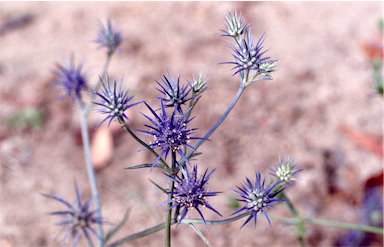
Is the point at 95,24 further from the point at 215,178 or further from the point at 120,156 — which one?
the point at 215,178

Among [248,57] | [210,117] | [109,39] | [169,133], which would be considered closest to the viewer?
[169,133]

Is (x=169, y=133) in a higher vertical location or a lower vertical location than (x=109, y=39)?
lower

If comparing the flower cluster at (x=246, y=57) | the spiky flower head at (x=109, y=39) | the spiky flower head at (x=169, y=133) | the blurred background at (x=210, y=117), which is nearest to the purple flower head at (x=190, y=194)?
the spiky flower head at (x=169, y=133)

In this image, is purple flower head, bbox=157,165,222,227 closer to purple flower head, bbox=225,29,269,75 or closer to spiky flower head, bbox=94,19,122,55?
purple flower head, bbox=225,29,269,75

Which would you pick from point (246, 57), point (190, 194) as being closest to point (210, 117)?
point (246, 57)

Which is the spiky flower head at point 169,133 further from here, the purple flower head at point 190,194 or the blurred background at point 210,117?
the blurred background at point 210,117

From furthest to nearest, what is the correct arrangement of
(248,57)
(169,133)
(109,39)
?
(109,39) < (248,57) < (169,133)

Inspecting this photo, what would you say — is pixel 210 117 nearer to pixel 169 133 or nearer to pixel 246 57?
pixel 246 57

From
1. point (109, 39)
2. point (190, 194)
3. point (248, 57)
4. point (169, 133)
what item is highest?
point (109, 39)

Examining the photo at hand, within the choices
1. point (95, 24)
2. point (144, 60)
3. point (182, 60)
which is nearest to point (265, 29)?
point (182, 60)
